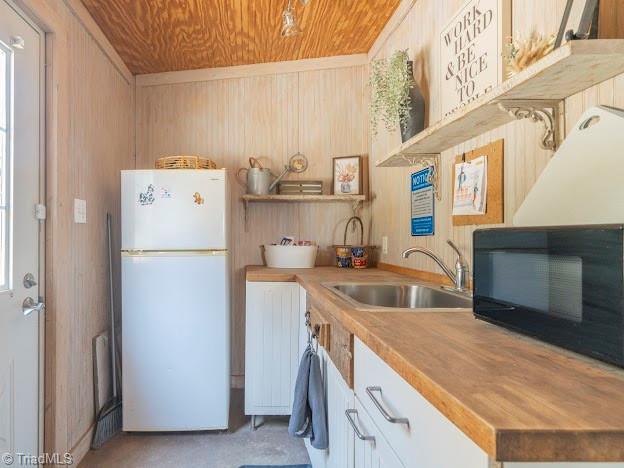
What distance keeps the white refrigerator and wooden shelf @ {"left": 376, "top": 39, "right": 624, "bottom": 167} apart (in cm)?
133

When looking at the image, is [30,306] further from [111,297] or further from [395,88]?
[395,88]

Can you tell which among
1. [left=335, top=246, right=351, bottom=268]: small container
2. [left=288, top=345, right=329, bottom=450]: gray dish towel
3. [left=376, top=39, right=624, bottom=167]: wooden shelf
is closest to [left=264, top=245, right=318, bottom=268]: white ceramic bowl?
[left=335, top=246, right=351, bottom=268]: small container

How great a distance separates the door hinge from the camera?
5.44 feet

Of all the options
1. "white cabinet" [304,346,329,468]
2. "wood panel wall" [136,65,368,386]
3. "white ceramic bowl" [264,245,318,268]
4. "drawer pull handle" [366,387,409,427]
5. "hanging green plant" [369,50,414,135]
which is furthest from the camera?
"wood panel wall" [136,65,368,386]

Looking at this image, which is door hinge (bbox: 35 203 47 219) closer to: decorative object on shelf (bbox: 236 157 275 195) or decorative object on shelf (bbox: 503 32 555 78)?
decorative object on shelf (bbox: 236 157 275 195)

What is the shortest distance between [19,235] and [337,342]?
4.43ft

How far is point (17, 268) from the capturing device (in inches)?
60.6

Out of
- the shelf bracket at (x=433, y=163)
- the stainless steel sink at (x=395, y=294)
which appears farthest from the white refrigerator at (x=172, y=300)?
the shelf bracket at (x=433, y=163)

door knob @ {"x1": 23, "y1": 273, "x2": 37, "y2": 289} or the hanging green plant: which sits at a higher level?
the hanging green plant

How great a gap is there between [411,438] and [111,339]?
7.21ft

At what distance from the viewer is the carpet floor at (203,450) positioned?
1.96 m

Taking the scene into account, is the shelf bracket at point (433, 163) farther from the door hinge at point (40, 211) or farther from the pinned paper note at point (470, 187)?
the door hinge at point (40, 211)

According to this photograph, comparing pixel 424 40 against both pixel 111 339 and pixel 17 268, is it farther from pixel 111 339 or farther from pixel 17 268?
pixel 111 339

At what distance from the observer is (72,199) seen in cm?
191
